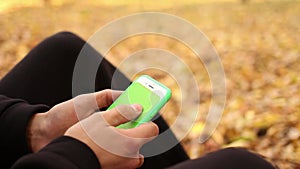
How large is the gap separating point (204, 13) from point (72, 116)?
260cm

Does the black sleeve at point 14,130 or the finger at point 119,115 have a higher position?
the finger at point 119,115

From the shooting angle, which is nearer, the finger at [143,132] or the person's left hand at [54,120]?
the finger at [143,132]

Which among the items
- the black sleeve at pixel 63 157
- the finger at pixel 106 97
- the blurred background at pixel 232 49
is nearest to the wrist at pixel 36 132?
the finger at pixel 106 97

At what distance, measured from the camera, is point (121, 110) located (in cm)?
74

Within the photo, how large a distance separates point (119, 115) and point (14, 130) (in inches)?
10.3

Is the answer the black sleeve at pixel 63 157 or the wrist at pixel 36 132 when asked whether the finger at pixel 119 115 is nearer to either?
the black sleeve at pixel 63 157

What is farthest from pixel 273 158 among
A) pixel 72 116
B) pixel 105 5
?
pixel 105 5

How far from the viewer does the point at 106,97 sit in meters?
0.90

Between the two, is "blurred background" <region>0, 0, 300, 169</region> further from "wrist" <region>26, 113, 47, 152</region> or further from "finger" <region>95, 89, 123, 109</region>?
"wrist" <region>26, 113, 47, 152</region>

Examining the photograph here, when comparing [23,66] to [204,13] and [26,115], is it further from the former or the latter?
[204,13]

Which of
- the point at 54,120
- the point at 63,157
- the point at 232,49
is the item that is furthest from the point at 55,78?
the point at 232,49

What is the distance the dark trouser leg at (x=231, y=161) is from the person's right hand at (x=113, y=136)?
80 mm

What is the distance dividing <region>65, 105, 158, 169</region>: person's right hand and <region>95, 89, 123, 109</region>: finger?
133mm

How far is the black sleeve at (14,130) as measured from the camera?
34.4 inches
